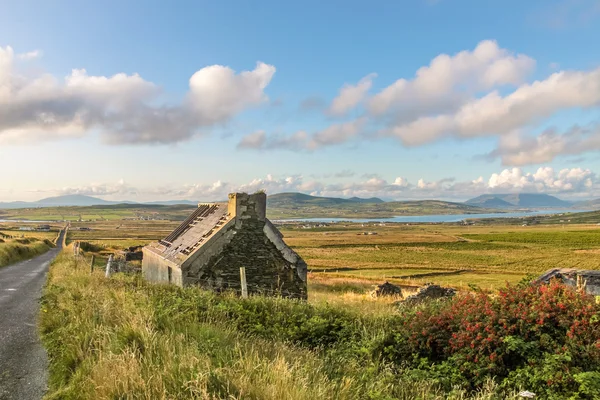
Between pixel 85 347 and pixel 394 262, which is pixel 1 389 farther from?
pixel 394 262

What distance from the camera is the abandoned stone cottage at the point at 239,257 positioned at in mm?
17078

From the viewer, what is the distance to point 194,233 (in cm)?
2052

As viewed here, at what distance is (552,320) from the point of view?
8.17 m

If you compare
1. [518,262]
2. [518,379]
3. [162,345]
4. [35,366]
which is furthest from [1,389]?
[518,262]

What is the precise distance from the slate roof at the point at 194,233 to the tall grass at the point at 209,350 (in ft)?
17.5

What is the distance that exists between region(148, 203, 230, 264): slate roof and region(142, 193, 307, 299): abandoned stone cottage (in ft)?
0.19

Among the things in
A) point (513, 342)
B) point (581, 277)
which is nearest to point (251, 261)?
point (513, 342)

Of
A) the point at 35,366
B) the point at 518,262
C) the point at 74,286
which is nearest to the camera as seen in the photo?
the point at 35,366

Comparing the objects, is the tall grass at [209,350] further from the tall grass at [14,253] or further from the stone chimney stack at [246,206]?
the tall grass at [14,253]

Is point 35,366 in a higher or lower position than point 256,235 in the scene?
lower

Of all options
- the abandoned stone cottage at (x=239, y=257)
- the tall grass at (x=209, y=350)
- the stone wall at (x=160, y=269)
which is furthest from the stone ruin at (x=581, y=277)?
the stone wall at (x=160, y=269)

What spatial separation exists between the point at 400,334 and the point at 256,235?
9795 mm

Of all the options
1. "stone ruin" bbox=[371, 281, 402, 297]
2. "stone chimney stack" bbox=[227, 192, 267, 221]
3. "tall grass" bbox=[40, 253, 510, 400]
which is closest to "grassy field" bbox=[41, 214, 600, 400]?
"tall grass" bbox=[40, 253, 510, 400]

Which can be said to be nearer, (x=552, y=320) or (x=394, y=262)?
(x=552, y=320)
